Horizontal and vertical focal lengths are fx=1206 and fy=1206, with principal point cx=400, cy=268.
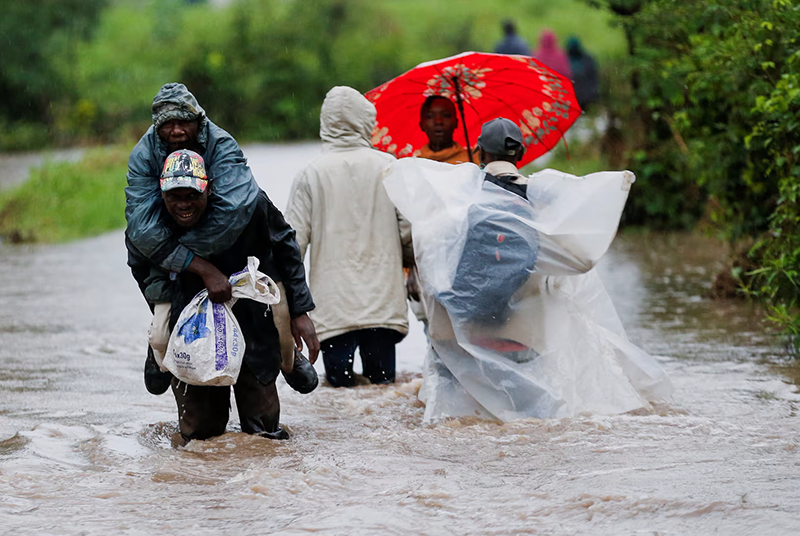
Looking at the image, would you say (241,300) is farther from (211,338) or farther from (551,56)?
(551,56)

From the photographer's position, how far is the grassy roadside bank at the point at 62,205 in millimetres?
15219

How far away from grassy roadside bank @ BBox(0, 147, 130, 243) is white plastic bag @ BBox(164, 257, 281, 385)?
10228 millimetres

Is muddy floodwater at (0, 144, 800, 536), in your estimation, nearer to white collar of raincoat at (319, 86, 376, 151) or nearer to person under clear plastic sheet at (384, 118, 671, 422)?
person under clear plastic sheet at (384, 118, 671, 422)

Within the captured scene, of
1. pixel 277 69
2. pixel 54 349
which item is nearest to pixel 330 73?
pixel 277 69

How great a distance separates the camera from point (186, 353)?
4984 millimetres

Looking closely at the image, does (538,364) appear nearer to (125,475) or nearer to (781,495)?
(781,495)

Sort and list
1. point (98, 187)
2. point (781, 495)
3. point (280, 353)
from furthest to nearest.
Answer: point (98, 187) < point (280, 353) < point (781, 495)

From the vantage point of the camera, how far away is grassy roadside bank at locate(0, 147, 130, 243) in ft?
49.9

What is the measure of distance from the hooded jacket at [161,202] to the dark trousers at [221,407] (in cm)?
62

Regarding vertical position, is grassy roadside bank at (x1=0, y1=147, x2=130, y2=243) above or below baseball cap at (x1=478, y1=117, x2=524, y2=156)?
below

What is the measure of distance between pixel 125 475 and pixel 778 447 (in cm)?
279

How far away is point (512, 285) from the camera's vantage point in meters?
5.87

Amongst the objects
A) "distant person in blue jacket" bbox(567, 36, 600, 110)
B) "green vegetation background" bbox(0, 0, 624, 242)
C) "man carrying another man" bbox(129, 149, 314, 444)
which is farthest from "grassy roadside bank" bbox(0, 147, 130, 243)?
"man carrying another man" bbox(129, 149, 314, 444)

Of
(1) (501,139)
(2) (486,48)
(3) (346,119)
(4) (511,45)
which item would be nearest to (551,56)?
(4) (511,45)
